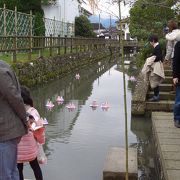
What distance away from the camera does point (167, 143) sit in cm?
634

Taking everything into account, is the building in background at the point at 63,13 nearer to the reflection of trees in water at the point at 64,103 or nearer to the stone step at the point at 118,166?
the reflection of trees in water at the point at 64,103

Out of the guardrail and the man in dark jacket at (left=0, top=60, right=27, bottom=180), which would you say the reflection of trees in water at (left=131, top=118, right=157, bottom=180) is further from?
the guardrail

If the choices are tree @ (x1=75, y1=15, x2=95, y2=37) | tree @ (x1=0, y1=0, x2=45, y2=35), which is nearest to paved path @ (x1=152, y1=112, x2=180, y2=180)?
tree @ (x1=0, y1=0, x2=45, y2=35)

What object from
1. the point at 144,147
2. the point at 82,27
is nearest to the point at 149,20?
the point at 144,147

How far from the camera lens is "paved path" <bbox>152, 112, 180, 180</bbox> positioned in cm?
498

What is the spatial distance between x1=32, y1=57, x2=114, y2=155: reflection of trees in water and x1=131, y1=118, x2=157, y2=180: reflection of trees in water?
1.32m

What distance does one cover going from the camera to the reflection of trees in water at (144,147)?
6027 mm

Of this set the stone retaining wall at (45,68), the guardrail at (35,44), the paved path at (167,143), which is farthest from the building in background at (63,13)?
the paved path at (167,143)

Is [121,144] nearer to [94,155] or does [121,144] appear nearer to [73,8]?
[94,155]

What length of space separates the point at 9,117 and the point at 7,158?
0.34 m

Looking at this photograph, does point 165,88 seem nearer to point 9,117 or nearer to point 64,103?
point 64,103

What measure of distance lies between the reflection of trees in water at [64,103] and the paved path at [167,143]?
1710mm

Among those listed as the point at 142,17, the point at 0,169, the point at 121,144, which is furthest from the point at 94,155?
the point at 142,17

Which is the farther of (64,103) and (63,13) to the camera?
(63,13)
